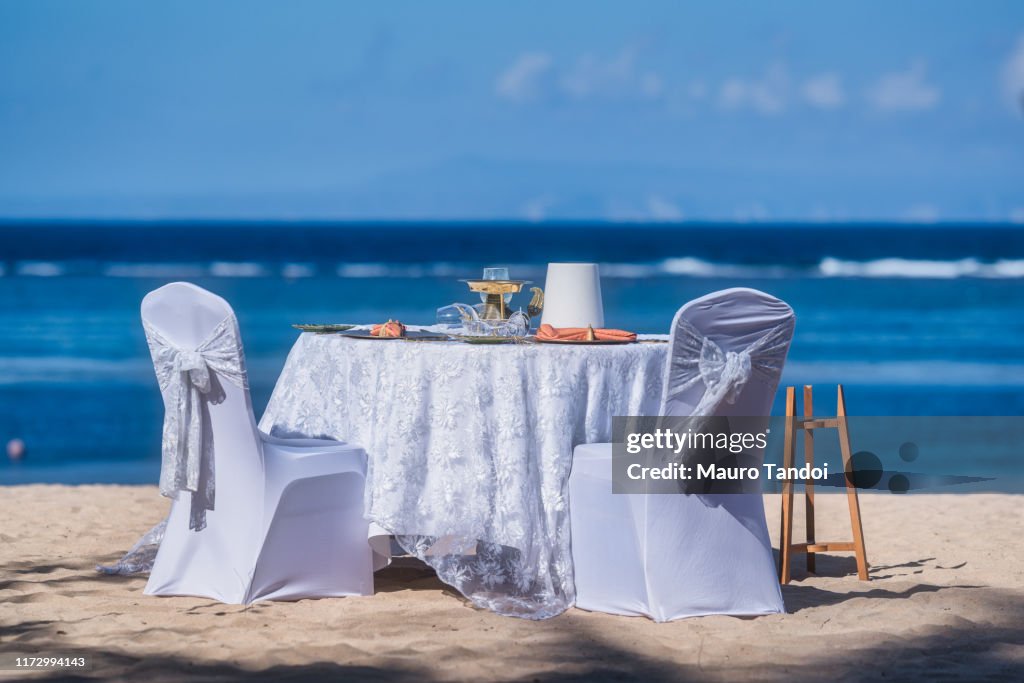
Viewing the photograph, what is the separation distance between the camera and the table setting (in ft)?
12.3

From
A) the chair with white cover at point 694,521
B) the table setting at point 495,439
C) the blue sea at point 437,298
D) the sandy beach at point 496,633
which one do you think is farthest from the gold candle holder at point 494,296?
the blue sea at point 437,298

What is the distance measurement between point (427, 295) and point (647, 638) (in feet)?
68.0

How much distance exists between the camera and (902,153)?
48.6 metres

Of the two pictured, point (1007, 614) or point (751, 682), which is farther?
point (1007, 614)

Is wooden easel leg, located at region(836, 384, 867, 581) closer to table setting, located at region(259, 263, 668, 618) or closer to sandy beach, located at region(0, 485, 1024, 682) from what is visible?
sandy beach, located at region(0, 485, 1024, 682)

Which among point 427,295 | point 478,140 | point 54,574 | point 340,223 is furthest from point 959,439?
point 340,223

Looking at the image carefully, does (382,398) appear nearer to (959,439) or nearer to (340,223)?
(959,439)


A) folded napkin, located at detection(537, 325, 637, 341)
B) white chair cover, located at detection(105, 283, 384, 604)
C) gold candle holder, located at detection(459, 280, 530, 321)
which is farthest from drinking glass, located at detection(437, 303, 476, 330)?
white chair cover, located at detection(105, 283, 384, 604)

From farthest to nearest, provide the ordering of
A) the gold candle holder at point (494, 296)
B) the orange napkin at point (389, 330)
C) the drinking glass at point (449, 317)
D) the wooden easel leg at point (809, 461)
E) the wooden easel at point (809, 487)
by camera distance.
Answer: the drinking glass at point (449, 317) → the wooden easel leg at point (809, 461) → the wooden easel at point (809, 487) → the gold candle holder at point (494, 296) → the orange napkin at point (389, 330)

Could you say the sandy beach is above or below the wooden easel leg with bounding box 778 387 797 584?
below

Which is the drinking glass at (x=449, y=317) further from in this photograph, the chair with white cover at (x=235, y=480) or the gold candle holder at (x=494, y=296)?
the chair with white cover at (x=235, y=480)

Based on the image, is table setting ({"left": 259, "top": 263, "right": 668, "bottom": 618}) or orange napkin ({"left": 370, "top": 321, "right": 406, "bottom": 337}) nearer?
table setting ({"left": 259, "top": 263, "right": 668, "bottom": 618})

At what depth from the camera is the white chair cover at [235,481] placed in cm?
377

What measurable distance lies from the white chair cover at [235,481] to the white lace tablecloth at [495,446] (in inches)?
6.4
